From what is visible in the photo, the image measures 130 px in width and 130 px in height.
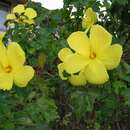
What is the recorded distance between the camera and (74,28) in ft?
7.31

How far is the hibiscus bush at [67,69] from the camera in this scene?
1.52 metres

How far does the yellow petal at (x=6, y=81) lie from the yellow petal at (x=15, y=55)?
3cm

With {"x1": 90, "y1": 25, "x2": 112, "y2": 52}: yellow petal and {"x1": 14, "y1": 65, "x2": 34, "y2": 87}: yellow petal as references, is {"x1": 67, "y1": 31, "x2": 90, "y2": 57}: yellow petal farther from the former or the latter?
{"x1": 14, "y1": 65, "x2": 34, "y2": 87}: yellow petal

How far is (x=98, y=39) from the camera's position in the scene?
4.99 feet

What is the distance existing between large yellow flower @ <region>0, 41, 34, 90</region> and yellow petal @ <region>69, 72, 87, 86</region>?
0.37 feet

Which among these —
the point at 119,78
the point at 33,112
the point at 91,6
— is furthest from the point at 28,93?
the point at 91,6

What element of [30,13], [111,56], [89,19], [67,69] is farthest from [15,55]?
[30,13]

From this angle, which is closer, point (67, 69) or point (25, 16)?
point (67, 69)

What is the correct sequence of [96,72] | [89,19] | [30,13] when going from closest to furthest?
1. [96,72]
2. [89,19]
3. [30,13]

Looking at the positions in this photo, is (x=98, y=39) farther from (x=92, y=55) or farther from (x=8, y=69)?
(x=8, y=69)

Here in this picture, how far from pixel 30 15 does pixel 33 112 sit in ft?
2.05

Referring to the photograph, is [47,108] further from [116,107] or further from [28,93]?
[116,107]

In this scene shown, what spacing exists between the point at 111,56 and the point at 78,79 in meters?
0.11

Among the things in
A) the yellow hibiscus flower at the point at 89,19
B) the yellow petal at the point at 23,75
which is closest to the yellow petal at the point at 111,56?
the yellow petal at the point at 23,75
